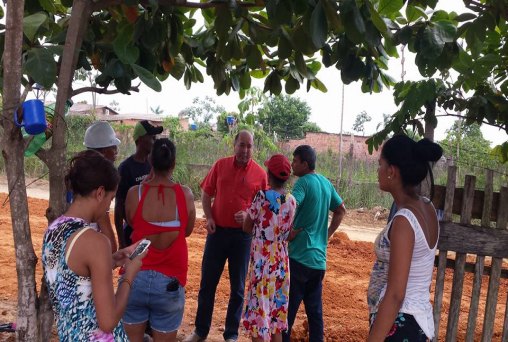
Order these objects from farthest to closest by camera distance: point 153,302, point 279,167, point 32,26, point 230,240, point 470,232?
point 230,240, point 279,167, point 470,232, point 153,302, point 32,26

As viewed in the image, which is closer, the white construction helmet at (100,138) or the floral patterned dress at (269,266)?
the white construction helmet at (100,138)

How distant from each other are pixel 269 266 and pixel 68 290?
79.5 inches

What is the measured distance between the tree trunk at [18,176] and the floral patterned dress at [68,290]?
0.91 ft

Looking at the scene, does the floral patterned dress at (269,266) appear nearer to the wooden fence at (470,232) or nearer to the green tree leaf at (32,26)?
the wooden fence at (470,232)

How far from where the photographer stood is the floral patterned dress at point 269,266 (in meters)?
3.82

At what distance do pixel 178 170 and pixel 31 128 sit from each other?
518 inches

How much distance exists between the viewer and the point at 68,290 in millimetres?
2002

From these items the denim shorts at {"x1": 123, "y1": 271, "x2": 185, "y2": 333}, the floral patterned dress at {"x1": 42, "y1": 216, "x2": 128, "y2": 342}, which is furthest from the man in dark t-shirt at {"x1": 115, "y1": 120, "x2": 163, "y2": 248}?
the floral patterned dress at {"x1": 42, "y1": 216, "x2": 128, "y2": 342}

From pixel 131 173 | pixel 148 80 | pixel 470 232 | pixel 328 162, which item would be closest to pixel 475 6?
pixel 470 232

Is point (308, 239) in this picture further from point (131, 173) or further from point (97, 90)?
point (97, 90)

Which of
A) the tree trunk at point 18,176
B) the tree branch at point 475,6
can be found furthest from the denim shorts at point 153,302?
the tree branch at point 475,6

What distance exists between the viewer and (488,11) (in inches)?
101

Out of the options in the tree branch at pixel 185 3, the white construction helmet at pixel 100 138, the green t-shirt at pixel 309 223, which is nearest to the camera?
the tree branch at pixel 185 3

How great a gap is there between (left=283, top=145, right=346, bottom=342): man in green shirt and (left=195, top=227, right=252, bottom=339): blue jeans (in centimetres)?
60
